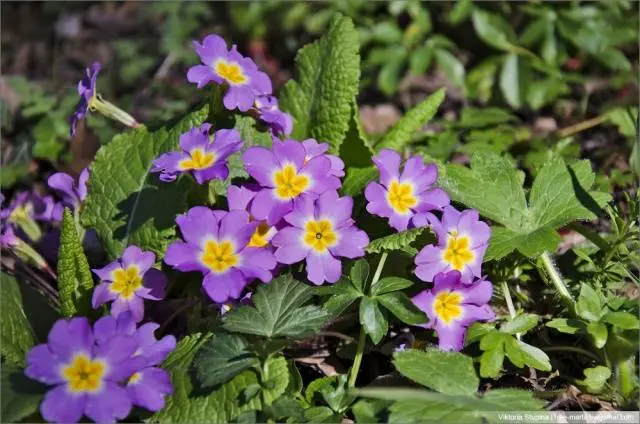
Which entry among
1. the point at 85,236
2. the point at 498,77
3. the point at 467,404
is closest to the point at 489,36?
the point at 498,77

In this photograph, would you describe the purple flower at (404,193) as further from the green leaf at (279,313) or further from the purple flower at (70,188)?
the purple flower at (70,188)

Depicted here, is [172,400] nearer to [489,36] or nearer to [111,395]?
[111,395]

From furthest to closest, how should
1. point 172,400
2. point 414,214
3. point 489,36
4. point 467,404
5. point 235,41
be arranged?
point 235,41
point 489,36
point 414,214
point 172,400
point 467,404

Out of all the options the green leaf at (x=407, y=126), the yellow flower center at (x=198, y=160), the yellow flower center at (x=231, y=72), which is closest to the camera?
the yellow flower center at (x=198, y=160)

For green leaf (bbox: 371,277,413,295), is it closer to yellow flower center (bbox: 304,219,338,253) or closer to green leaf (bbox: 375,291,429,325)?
green leaf (bbox: 375,291,429,325)

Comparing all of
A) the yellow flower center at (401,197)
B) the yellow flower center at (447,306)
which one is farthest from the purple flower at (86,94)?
the yellow flower center at (447,306)

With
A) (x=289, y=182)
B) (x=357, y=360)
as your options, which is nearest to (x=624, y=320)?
(x=357, y=360)

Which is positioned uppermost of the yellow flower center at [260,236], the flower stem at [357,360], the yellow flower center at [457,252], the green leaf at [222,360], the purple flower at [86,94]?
the purple flower at [86,94]
